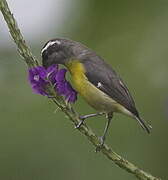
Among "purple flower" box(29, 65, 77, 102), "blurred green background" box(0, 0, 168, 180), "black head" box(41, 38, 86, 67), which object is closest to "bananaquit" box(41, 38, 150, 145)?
"black head" box(41, 38, 86, 67)

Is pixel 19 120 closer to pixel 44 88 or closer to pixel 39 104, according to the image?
pixel 39 104

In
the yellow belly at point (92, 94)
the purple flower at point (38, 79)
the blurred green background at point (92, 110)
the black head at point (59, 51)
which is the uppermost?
the purple flower at point (38, 79)

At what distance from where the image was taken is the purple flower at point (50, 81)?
561 centimetres

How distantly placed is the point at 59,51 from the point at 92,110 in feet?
26.3

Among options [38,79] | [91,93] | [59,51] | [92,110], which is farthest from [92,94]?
[92,110]

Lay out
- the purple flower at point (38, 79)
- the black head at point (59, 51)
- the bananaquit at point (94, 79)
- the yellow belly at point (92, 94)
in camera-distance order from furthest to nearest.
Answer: the yellow belly at point (92, 94) < the bananaquit at point (94, 79) < the black head at point (59, 51) < the purple flower at point (38, 79)

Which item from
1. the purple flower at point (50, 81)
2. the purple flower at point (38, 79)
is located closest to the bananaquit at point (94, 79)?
the purple flower at point (50, 81)

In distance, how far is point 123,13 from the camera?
857 inches

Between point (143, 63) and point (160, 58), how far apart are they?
44cm

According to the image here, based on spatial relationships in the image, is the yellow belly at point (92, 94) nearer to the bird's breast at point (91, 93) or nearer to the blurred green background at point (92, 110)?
the bird's breast at point (91, 93)

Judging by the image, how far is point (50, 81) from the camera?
5.77 meters

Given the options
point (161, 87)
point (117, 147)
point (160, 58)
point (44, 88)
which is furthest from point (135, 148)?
point (44, 88)

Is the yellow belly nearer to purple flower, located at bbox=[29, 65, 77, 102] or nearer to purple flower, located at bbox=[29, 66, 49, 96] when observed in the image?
purple flower, located at bbox=[29, 65, 77, 102]

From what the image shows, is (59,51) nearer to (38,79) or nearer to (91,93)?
(91,93)
